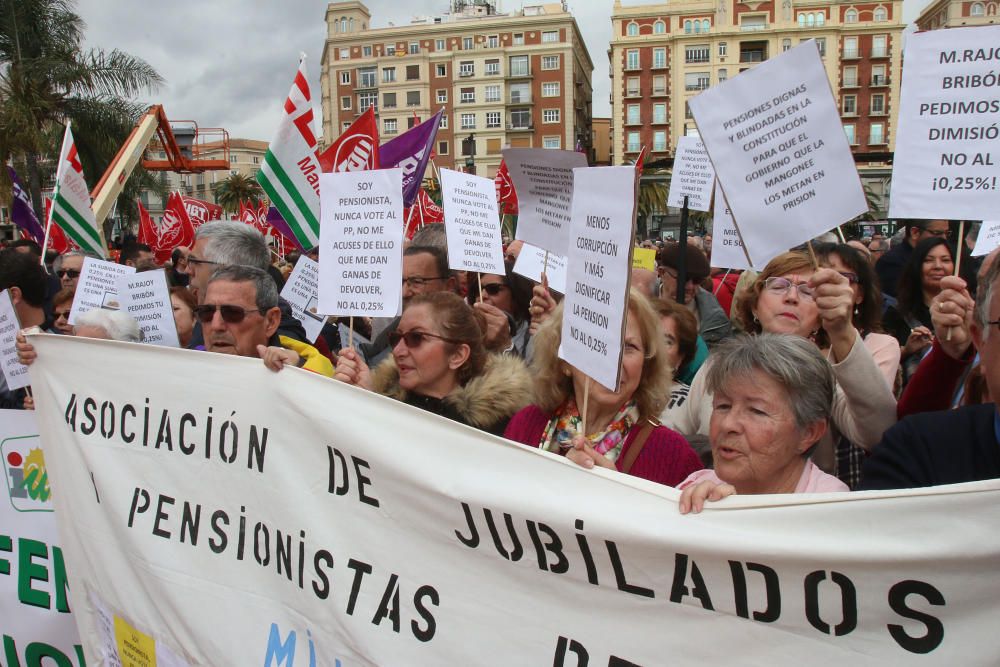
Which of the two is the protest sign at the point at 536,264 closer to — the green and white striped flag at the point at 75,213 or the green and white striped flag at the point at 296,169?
the green and white striped flag at the point at 296,169

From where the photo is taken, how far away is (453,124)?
298ft

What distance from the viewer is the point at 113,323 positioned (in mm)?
3545

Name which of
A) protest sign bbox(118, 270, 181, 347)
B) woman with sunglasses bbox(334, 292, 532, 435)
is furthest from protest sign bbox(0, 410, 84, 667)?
woman with sunglasses bbox(334, 292, 532, 435)

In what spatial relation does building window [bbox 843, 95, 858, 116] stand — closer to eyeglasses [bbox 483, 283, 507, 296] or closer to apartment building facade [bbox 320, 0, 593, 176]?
apartment building facade [bbox 320, 0, 593, 176]

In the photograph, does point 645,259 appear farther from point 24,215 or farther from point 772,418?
point 24,215

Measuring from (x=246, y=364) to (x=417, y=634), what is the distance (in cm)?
103

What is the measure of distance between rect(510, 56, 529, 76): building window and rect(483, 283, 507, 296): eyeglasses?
89.4 meters

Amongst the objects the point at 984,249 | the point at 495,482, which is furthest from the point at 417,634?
the point at 984,249

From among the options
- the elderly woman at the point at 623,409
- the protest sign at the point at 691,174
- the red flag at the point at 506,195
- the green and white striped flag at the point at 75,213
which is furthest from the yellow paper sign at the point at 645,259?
the red flag at the point at 506,195

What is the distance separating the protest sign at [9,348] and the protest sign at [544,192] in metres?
2.09

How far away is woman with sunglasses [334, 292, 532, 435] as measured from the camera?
9.72 feet

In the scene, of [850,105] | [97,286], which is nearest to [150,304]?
[97,286]

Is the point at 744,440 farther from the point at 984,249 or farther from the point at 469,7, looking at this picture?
the point at 469,7

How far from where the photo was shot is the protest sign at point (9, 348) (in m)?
3.34
